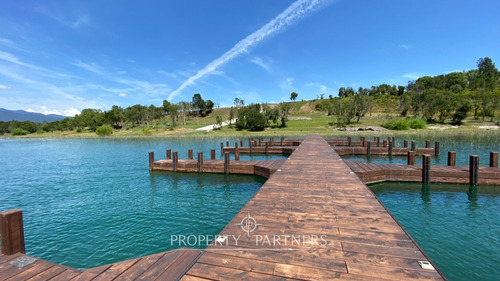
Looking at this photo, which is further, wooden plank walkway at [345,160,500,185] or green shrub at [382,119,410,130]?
green shrub at [382,119,410,130]

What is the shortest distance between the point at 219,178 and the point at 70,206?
7911 millimetres

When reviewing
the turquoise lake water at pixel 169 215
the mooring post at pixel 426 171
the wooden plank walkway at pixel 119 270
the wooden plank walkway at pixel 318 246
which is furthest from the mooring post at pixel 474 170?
the wooden plank walkway at pixel 119 270

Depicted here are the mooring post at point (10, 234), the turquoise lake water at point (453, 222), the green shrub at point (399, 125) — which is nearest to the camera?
the mooring post at point (10, 234)

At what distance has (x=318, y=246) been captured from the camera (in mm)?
4086

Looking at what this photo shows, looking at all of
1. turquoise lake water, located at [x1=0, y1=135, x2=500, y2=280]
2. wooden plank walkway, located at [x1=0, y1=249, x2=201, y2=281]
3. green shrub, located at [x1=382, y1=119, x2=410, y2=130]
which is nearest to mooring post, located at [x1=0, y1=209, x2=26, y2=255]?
wooden plank walkway, located at [x1=0, y1=249, x2=201, y2=281]

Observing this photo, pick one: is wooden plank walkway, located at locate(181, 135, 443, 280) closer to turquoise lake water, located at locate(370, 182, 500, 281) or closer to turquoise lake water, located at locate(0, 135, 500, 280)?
turquoise lake water, located at locate(370, 182, 500, 281)

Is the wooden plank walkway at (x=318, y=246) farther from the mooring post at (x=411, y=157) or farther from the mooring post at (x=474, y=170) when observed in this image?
the mooring post at (x=411, y=157)

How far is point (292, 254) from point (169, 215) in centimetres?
714

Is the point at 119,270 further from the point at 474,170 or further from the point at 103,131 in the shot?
the point at 103,131

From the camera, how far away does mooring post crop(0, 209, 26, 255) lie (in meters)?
4.83

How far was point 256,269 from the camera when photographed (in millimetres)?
3438

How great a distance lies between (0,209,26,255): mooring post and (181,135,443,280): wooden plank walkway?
13.4 ft

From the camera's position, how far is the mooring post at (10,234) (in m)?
4.83

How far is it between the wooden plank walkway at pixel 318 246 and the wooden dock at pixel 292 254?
13mm
